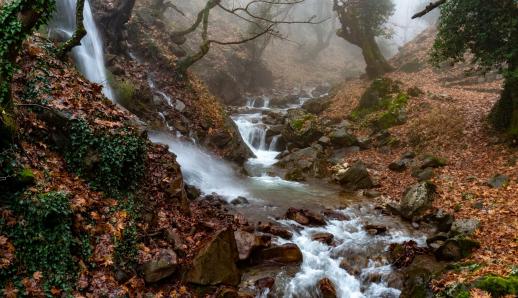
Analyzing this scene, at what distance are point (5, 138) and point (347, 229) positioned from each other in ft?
26.4

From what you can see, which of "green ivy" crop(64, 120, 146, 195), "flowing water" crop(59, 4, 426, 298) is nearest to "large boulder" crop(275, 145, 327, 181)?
"flowing water" crop(59, 4, 426, 298)

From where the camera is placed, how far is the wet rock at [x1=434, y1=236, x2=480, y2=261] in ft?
24.9

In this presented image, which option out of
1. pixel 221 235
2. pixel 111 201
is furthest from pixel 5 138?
pixel 221 235

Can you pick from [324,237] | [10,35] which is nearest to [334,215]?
[324,237]

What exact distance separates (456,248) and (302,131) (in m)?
11.6

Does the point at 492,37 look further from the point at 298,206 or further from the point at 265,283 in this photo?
the point at 265,283

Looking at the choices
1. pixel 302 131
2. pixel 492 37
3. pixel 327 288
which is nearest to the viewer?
pixel 327 288

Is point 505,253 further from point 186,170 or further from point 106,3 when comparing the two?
point 106,3

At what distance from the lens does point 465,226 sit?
8.45 metres

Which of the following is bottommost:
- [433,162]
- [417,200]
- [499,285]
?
[499,285]

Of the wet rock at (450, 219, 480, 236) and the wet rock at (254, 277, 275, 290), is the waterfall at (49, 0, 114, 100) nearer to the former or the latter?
the wet rock at (254, 277, 275, 290)

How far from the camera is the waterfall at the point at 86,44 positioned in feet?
43.8

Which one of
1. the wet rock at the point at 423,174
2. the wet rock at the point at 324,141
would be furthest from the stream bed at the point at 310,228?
the wet rock at the point at 324,141

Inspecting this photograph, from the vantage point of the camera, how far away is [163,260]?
6.95m
